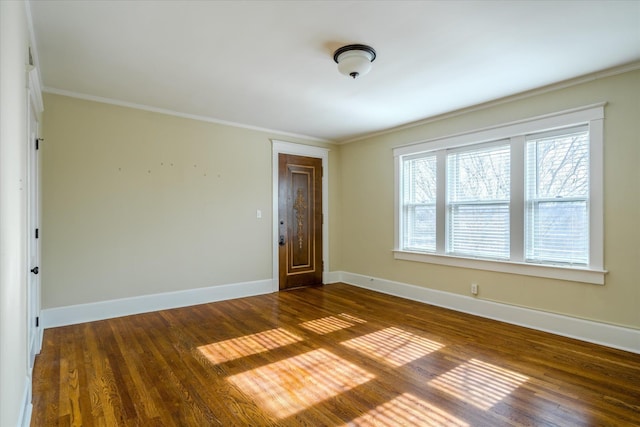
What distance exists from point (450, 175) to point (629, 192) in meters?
1.84

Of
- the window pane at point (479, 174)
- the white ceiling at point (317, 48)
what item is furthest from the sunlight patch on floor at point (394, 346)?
the white ceiling at point (317, 48)

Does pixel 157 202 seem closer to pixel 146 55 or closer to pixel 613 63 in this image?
pixel 146 55

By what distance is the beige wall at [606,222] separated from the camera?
10.00 ft

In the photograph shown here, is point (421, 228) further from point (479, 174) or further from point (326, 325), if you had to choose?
point (326, 325)

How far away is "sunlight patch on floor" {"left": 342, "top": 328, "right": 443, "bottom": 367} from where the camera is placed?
2.95 metres

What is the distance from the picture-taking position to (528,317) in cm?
368

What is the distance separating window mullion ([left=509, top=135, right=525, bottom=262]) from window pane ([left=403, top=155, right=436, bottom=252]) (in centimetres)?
107

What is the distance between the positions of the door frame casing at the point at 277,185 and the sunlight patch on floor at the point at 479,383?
10.8ft

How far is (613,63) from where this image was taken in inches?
118

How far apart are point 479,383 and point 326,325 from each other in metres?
1.70

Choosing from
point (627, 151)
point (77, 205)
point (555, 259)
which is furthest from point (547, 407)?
point (77, 205)

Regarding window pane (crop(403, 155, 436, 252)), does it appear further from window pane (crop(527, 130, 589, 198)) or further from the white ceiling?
window pane (crop(527, 130, 589, 198))

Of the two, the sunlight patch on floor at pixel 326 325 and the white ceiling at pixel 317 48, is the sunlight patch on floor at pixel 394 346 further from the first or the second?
the white ceiling at pixel 317 48

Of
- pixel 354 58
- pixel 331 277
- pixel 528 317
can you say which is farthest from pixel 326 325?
pixel 354 58
